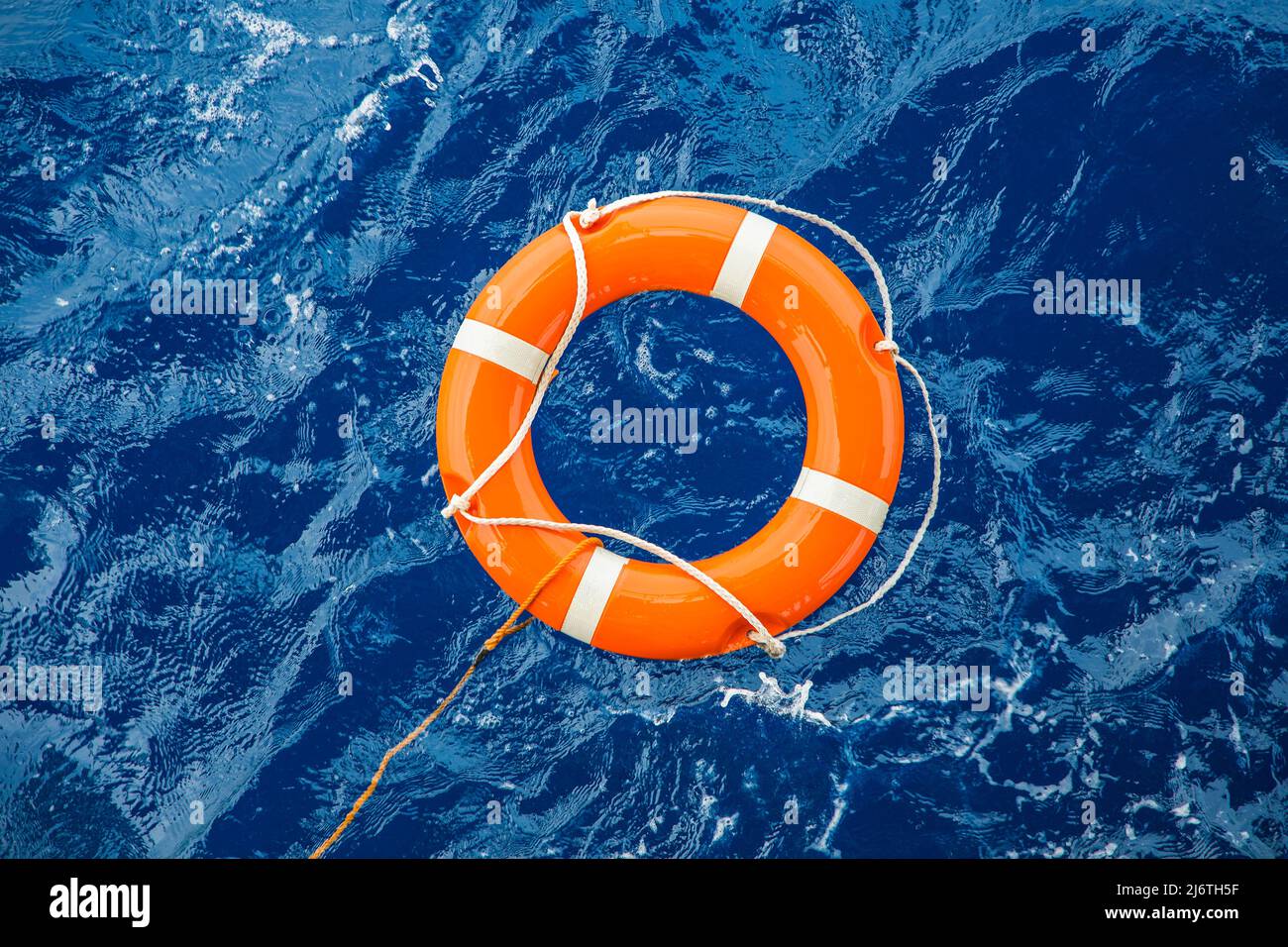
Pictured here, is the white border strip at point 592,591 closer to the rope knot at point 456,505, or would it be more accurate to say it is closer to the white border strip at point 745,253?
the rope knot at point 456,505

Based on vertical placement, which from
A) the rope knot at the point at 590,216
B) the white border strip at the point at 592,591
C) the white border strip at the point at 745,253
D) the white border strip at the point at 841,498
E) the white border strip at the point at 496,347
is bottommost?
the white border strip at the point at 592,591

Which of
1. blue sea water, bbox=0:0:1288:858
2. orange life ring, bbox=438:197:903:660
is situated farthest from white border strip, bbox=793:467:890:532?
blue sea water, bbox=0:0:1288:858

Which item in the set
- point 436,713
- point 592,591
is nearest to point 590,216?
point 592,591

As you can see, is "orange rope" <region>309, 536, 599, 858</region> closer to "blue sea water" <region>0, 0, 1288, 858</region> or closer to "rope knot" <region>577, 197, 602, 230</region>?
"blue sea water" <region>0, 0, 1288, 858</region>

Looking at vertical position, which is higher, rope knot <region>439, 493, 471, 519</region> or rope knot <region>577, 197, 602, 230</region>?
rope knot <region>577, 197, 602, 230</region>

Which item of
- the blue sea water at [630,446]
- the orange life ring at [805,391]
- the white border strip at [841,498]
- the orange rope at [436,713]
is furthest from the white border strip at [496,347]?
the white border strip at [841,498]
